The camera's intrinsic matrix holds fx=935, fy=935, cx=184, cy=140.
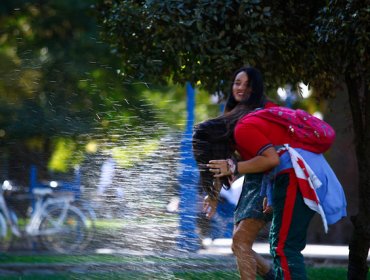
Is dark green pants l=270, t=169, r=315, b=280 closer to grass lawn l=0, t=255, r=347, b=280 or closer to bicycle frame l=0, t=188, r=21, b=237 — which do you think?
grass lawn l=0, t=255, r=347, b=280

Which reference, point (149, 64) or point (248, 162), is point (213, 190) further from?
point (149, 64)

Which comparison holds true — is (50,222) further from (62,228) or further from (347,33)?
(347,33)

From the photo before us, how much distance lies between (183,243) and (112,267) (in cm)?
73

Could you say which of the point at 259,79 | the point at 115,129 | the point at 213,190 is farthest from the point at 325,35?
the point at 115,129

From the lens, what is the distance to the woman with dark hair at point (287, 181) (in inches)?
212

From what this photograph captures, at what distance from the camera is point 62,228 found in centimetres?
1210

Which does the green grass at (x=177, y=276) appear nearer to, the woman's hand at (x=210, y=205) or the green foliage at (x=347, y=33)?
the woman's hand at (x=210, y=205)

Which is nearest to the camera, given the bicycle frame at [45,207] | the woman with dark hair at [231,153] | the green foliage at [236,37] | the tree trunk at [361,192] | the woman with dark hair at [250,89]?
the woman with dark hair at [231,153]

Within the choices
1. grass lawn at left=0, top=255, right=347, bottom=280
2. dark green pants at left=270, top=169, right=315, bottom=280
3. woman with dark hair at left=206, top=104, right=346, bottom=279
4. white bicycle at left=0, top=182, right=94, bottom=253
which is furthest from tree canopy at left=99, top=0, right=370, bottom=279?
white bicycle at left=0, top=182, right=94, bottom=253

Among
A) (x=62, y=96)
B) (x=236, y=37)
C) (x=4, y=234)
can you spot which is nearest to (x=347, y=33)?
(x=236, y=37)

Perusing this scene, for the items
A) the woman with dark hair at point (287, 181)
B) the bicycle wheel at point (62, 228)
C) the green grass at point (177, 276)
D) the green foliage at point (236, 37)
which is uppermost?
the green foliage at point (236, 37)

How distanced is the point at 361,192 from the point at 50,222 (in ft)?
16.7

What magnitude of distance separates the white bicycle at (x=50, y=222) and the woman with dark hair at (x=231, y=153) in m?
5.07

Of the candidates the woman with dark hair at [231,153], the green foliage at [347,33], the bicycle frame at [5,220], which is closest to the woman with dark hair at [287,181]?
the woman with dark hair at [231,153]
